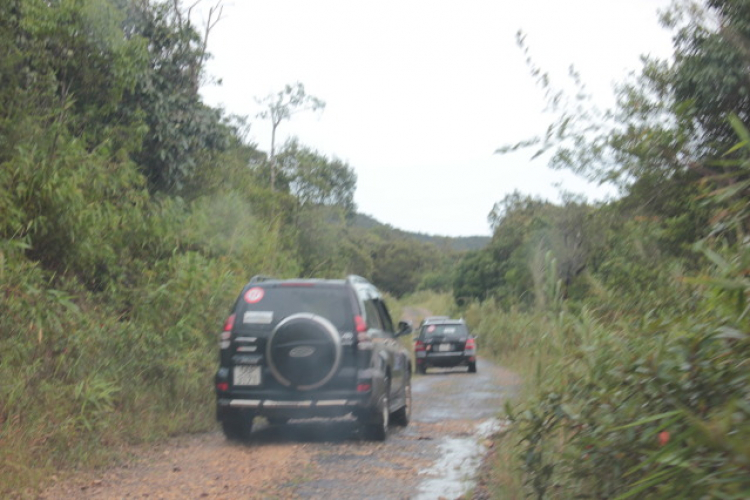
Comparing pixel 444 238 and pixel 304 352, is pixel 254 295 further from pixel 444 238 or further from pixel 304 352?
pixel 444 238

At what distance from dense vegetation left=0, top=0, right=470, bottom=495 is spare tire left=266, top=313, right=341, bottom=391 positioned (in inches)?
70.8

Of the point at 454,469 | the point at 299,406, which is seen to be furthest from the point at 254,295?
the point at 454,469

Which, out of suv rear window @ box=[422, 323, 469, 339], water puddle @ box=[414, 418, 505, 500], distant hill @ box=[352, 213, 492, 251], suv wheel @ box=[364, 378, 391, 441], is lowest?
water puddle @ box=[414, 418, 505, 500]

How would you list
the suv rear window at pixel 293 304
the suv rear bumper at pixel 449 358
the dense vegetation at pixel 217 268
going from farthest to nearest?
the suv rear bumper at pixel 449 358 < the suv rear window at pixel 293 304 < the dense vegetation at pixel 217 268

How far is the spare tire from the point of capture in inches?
394

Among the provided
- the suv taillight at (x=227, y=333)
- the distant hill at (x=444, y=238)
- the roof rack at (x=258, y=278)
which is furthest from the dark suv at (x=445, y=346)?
the distant hill at (x=444, y=238)

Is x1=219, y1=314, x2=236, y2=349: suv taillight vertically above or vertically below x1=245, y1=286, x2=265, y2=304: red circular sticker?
below

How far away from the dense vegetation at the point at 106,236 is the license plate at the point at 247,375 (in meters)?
1.24

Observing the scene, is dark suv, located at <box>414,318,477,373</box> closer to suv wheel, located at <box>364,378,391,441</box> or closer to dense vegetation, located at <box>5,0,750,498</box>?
dense vegetation, located at <box>5,0,750,498</box>

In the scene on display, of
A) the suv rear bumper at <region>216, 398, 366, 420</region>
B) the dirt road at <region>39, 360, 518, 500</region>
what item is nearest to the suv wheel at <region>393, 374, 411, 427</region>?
the dirt road at <region>39, 360, 518, 500</region>

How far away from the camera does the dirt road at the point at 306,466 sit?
7.51 m

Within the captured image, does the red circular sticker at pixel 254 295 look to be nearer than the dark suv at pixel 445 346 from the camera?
Yes

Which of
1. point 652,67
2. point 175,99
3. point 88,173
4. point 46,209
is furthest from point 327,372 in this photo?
point 175,99

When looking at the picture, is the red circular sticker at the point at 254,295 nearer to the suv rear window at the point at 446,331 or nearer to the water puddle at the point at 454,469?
the water puddle at the point at 454,469
